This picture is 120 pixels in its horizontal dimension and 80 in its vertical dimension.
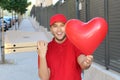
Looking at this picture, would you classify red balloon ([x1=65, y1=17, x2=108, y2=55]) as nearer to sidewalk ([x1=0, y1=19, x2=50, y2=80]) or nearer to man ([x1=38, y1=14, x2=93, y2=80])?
man ([x1=38, y1=14, x2=93, y2=80])

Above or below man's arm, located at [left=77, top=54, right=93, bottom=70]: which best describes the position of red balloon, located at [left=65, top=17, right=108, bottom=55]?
above

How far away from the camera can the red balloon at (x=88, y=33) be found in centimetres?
330

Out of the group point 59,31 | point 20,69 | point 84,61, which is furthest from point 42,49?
point 20,69

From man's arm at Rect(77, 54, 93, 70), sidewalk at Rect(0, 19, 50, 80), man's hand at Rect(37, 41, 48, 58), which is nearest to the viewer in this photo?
man's arm at Rect(77, 54, 93, 70)

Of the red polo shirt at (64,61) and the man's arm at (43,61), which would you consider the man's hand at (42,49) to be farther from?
the red polo shirt at (64,61)

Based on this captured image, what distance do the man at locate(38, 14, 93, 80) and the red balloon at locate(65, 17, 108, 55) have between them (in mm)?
252

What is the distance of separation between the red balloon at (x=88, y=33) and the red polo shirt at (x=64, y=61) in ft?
0.94

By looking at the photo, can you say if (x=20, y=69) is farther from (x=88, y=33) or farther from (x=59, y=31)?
(x=88, y=33)

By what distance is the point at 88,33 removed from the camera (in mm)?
3361

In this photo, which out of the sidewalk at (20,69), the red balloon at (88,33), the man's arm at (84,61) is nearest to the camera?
the red balloon at (88,33)

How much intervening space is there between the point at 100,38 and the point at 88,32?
0.39ft

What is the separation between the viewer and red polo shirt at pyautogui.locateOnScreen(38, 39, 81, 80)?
3705 mm

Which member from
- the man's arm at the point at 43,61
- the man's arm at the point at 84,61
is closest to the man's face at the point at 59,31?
the man's arm at the point at 43,61

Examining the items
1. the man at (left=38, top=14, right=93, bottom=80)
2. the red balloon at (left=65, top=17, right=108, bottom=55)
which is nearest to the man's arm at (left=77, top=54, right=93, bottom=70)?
the man at (left=38, top=14, right=93, bottom=80)
